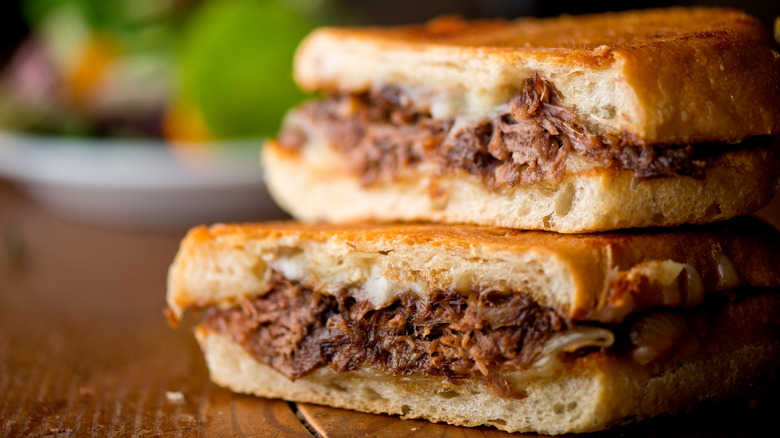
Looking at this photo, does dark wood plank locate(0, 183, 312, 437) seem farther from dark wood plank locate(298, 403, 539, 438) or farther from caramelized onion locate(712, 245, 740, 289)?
caramelized onion locate(712, 245, 740, 289)

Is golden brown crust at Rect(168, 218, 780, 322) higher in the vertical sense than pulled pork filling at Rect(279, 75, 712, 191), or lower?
lower

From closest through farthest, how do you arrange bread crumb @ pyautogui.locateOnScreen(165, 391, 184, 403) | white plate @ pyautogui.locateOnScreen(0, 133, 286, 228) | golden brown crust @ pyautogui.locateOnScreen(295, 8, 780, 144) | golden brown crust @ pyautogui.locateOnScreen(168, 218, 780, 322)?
golden brown crust @ pyautogui.locateOnScreen(168, 218, 780, 322) < golden brown crust @ pyautogui.locateOnScreen(295, 8, 780, 144) < bread crumb @ pyautogui.locateOnScreen(165, 391, 184, 403) < white plate @ pyautogui.locateOnScreen(0, 133, 286, 228)

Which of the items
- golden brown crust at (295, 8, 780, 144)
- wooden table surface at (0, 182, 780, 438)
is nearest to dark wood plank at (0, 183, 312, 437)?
wooden table surface at (0, 182, 780, 438)

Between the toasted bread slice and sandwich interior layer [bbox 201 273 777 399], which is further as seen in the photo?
the toasted bread slice

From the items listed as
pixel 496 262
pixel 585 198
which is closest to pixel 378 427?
pixel 496 262

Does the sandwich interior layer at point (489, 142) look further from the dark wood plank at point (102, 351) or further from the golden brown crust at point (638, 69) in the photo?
the dark wood plank at point (102, 351)

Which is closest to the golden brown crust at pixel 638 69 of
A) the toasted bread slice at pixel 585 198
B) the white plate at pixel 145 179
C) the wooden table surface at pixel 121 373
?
the toasted bread slice at pixel 585 198

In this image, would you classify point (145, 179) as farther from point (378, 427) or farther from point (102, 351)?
point (378, 427)

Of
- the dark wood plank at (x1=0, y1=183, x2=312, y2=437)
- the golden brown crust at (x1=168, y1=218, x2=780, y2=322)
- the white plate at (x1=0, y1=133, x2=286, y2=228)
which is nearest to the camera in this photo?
the golden brown crust at (x1=168, y1=218, x2=780, y2=322)
